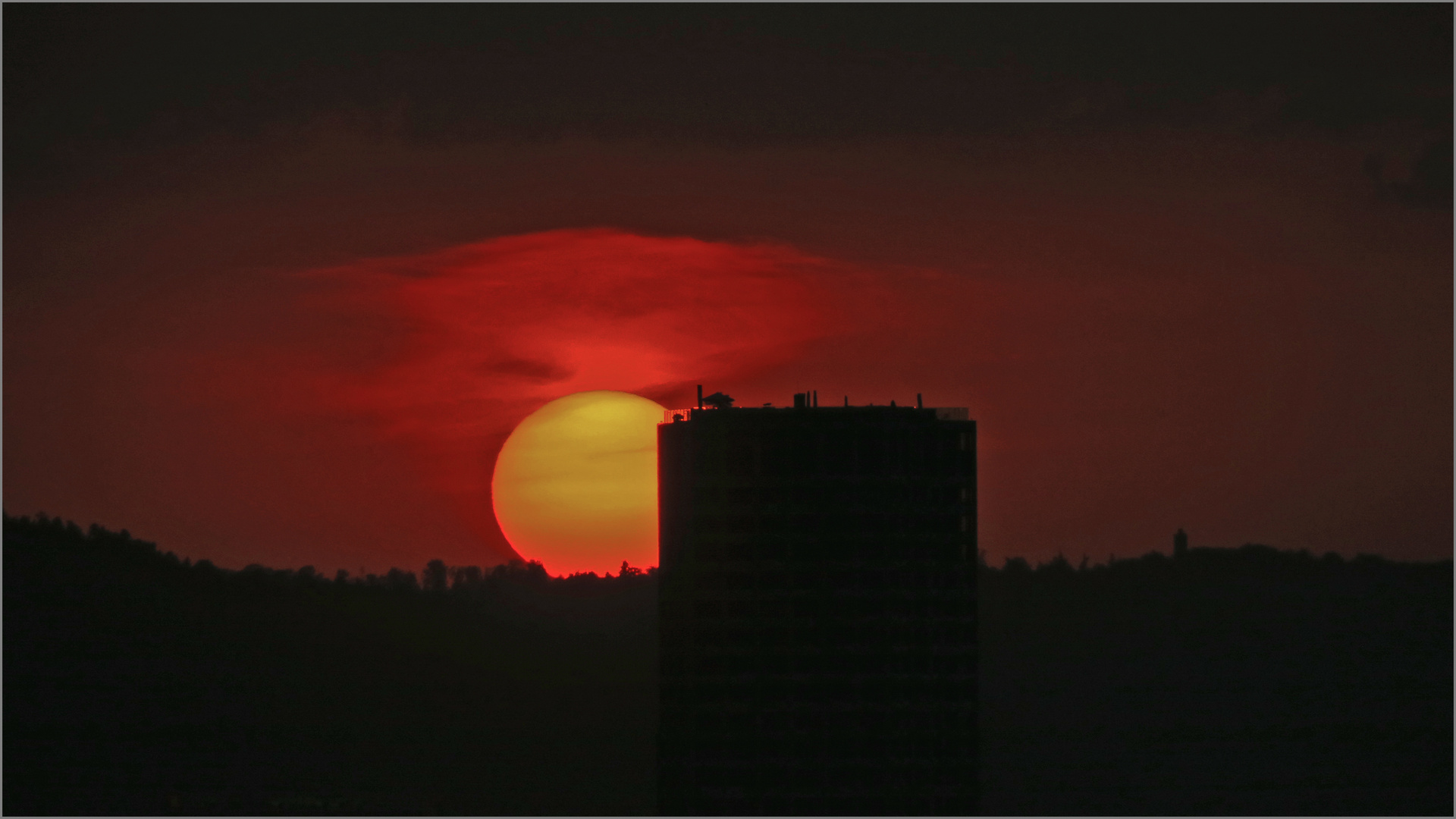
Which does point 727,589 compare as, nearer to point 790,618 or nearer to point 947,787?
point 790,618

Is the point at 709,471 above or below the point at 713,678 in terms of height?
above

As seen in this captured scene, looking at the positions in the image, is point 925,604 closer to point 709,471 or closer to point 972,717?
point 972,717

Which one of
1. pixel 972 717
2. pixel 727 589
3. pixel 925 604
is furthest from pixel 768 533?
pixel 972 717

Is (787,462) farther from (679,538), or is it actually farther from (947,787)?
(947,787)

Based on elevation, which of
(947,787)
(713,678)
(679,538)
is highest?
(679,538)

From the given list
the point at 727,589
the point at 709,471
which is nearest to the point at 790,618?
the point at 727,589

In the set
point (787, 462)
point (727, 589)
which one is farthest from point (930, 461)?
point (727, 589)

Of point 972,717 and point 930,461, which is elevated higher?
point 930,461
